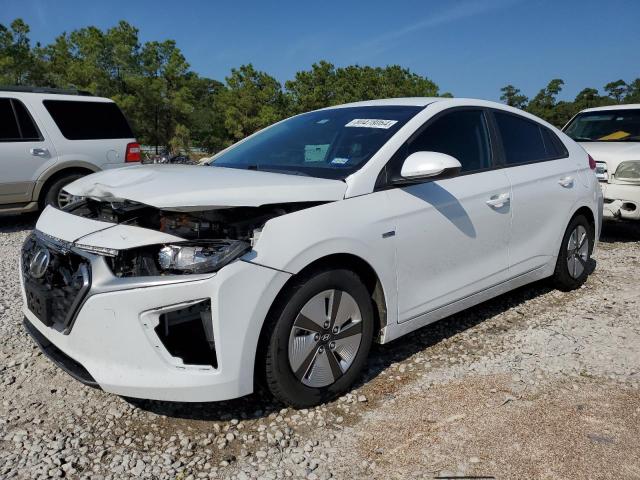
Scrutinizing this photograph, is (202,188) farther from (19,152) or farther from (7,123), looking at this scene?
(7,123)

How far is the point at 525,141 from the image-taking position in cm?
421

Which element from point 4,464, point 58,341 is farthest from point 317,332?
point 4,464

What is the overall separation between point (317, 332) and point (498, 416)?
104cm

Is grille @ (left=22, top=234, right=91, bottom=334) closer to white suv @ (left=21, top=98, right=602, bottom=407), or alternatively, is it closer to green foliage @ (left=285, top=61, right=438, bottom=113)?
white suv @ (left=21, top=98, right=602, bottom=407)

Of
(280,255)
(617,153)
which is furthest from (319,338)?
(617,153)

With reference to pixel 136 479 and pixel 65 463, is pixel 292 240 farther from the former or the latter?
pixel 65 463

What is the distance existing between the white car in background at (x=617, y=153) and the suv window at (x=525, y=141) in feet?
Answer: 9.03

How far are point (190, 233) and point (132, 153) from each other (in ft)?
21.5

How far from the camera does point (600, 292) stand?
4859 millimetres

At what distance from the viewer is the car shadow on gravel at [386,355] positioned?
9.35 ft

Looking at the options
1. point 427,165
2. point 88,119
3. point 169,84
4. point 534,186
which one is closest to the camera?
point 427,165

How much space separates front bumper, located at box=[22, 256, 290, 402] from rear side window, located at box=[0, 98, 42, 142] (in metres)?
5.99

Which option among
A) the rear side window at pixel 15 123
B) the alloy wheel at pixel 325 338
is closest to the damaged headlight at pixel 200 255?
the alloy wheel at pixel 325 338

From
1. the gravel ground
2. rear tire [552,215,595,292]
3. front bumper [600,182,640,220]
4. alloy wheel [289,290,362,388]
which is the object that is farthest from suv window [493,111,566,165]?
front bumper [600,182,640,220]
